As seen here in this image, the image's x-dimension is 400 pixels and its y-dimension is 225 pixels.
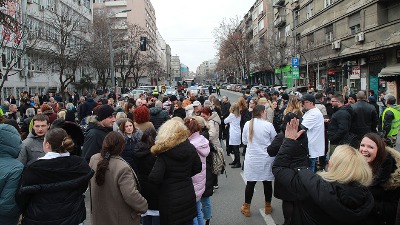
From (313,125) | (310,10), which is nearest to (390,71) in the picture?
(310,10)

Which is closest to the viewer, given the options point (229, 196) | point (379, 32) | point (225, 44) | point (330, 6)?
point (229, 196)

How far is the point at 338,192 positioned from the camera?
2.64 m

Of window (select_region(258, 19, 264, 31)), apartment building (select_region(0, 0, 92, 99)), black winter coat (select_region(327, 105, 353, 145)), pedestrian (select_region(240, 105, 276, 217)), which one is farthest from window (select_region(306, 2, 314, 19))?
pedestrian (select_region(240, 105, 276, 217))

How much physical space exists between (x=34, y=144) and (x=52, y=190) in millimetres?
1825

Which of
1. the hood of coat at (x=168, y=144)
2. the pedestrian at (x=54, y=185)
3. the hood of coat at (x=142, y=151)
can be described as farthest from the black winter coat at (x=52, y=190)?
the hood of coat at (x=142, y=151)

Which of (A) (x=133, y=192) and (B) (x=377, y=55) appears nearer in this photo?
(A) (x=133, y=192)

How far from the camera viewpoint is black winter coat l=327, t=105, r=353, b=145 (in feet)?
23.3

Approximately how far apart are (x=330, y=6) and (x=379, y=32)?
9.36m

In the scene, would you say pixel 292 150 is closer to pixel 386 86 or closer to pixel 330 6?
pixel 386 86

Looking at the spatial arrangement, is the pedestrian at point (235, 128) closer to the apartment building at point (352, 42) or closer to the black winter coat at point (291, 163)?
the black winter coat at point (291, 163)

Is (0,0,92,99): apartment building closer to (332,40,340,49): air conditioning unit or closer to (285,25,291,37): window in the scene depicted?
(332,40,340,49): air conditioning unit

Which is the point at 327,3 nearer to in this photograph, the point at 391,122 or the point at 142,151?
the point at 391,122

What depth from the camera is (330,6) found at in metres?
32.9

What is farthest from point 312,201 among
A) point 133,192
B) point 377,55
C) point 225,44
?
point 225,44
